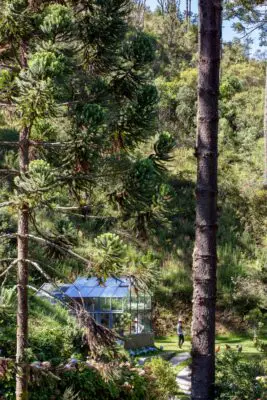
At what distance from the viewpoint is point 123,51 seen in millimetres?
6664

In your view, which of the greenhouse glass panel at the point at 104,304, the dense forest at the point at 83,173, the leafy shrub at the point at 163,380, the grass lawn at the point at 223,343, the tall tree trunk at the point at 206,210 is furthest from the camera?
the grass lawn at the point at 223,343

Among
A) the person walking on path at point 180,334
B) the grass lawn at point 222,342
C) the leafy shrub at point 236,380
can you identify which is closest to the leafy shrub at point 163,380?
the leafy shrub at point 236,380

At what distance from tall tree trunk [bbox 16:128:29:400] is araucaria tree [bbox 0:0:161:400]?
11mm

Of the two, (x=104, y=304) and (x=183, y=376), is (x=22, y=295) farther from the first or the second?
(x=104, y=304)

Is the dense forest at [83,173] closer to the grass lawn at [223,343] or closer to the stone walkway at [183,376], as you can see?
the stone walkway at [183,376]

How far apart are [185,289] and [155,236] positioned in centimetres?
302

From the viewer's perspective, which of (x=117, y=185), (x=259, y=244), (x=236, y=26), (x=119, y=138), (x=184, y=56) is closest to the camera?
(x=117, y=185)

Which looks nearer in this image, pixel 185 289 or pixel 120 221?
pixel 120 221

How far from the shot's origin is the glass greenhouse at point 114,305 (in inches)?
597

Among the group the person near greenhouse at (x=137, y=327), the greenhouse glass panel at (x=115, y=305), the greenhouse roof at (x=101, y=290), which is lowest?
the person near greenhouse at (x=137, y=327)

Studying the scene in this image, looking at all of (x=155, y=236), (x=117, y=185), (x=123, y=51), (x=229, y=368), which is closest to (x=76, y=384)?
(x=229, y=368)

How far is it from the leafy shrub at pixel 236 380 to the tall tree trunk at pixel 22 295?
2.22m

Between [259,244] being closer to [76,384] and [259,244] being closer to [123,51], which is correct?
[76,384]

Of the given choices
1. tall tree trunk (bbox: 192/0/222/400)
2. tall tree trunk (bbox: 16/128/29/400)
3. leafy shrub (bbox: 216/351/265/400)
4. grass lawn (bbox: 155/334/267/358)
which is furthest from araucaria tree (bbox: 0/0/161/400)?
grass lawn (bbox: 155/334/267/358)
